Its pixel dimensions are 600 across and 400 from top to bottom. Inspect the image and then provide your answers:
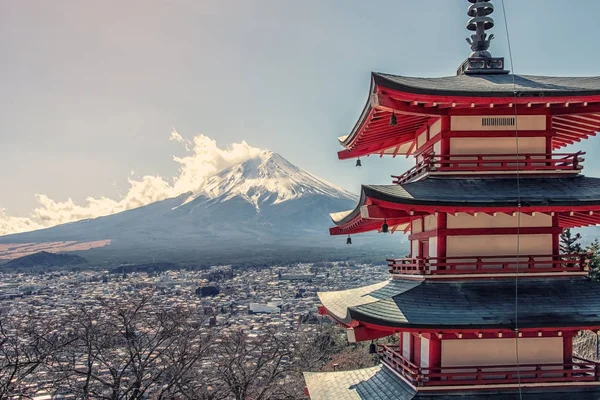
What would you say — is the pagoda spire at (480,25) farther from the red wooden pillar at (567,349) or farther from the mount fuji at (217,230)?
the mount fuji at (217,230)

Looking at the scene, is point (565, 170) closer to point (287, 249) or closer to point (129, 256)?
point (129, 256)

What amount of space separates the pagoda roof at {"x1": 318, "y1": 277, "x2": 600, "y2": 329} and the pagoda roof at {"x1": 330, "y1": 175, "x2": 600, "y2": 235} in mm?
1416

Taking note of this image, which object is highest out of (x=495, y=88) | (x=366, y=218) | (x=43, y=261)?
(x=495, y=88)

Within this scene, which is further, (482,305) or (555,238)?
(555,238)

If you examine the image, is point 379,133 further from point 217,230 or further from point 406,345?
point 217,230

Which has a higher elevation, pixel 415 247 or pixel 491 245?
pixel 491 245

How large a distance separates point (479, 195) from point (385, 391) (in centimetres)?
404

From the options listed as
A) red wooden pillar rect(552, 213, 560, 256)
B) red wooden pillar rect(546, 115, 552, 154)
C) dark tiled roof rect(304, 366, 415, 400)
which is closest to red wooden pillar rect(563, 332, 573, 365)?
red wooden pillar rect(552, 213, 560, 256)

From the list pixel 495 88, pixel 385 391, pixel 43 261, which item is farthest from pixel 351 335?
pixel 43 261

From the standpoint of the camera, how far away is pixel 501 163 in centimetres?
1007

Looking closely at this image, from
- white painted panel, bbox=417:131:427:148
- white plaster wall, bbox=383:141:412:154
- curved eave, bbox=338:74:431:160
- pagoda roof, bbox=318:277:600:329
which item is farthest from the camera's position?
white plaster wall, bbox=383:141:412:154

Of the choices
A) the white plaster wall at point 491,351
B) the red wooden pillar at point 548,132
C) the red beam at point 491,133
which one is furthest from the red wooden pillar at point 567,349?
the red beam at point 491,133

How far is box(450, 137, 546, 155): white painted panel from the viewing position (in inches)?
399

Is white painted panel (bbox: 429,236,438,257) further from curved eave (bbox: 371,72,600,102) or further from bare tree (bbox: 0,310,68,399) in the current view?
bare tree (bbox: 0,310,68,399)
